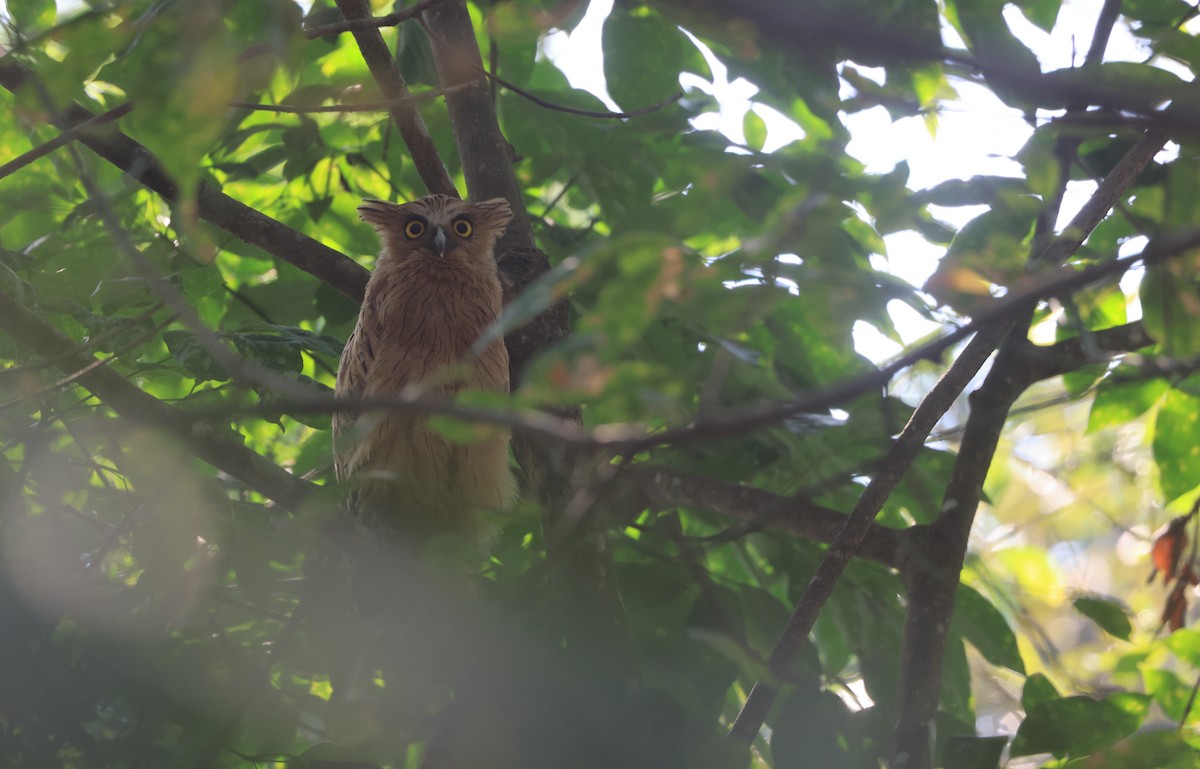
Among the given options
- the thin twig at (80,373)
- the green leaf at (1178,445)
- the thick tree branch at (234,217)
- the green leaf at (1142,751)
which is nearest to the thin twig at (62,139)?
the thick tree branch at (234,217)

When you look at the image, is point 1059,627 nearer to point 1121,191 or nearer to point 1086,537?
point 1086,537

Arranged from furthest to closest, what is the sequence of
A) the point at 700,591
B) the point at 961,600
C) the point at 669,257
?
the point at 961,600
the point at 700,591
the point at 669,257

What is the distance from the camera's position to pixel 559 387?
120cm

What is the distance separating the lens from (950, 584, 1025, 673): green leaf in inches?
132

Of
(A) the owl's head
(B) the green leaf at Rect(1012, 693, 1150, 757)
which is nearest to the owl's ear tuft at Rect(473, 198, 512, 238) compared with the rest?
(A) the owl's head

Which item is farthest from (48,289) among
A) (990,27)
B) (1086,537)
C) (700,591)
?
(1086,537)

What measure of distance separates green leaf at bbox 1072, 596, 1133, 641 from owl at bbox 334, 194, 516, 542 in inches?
79.6

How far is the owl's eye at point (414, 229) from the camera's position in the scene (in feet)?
14.9

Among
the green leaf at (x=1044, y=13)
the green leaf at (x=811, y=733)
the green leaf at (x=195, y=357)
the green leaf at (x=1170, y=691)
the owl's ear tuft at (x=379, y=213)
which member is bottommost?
the green leaf at (x=811, y=733)

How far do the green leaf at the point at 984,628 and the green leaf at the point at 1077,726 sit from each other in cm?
80

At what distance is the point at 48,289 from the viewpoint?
2.84 meters

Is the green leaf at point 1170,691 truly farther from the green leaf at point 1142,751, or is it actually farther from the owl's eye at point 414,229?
the owl's eye at point 414,229

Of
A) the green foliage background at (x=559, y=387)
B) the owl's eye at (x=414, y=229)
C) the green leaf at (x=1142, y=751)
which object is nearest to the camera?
the green foliage background at (x=559, y=387)

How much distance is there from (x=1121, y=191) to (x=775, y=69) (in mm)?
1114
